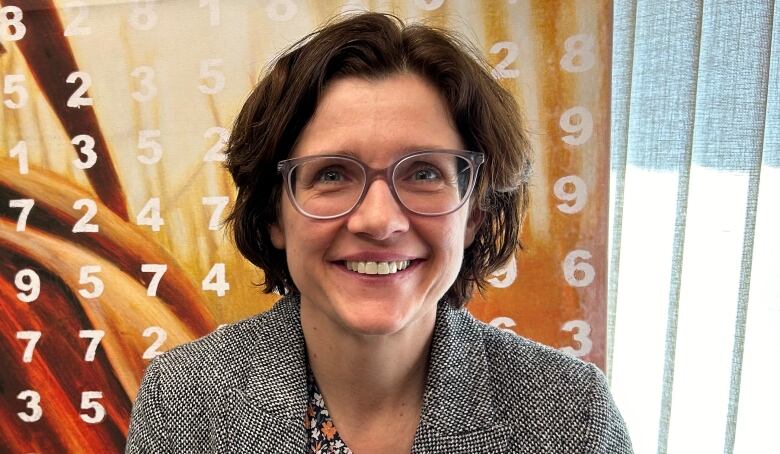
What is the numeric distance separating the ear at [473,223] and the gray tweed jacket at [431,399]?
0.15 m

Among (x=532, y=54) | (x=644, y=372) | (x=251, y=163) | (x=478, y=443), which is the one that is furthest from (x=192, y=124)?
(x=644, y=372)

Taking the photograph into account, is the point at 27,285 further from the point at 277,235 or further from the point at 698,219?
the point at 698,219

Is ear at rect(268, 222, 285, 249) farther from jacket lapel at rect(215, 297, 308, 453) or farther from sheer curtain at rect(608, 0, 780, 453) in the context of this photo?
sheer curtain at rect(608, 0, 780, 453)

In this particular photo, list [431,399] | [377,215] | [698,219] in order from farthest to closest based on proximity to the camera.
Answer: [698,219], [431,399], [377,215]

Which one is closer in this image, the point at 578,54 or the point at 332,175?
the point at 332,175

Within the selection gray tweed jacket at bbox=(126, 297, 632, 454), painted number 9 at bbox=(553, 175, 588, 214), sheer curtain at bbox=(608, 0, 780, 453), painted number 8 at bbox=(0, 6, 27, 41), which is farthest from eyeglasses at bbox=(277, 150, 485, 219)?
painted number 8 at bbox=(0, 6, 27, 41)

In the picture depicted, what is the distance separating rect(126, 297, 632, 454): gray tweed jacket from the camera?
1.02 m

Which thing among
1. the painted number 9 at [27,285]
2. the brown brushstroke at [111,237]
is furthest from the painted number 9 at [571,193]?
the painted number 9 at [27,285]

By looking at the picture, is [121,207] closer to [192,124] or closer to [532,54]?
[192,124]

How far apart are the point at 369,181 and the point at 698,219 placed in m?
1.02

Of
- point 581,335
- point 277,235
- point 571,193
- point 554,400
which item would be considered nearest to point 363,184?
point 277,235

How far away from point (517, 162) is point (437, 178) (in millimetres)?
254

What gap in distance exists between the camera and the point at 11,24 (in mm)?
1706

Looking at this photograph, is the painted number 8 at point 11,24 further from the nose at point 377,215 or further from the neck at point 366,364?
the nose at point 377,215
